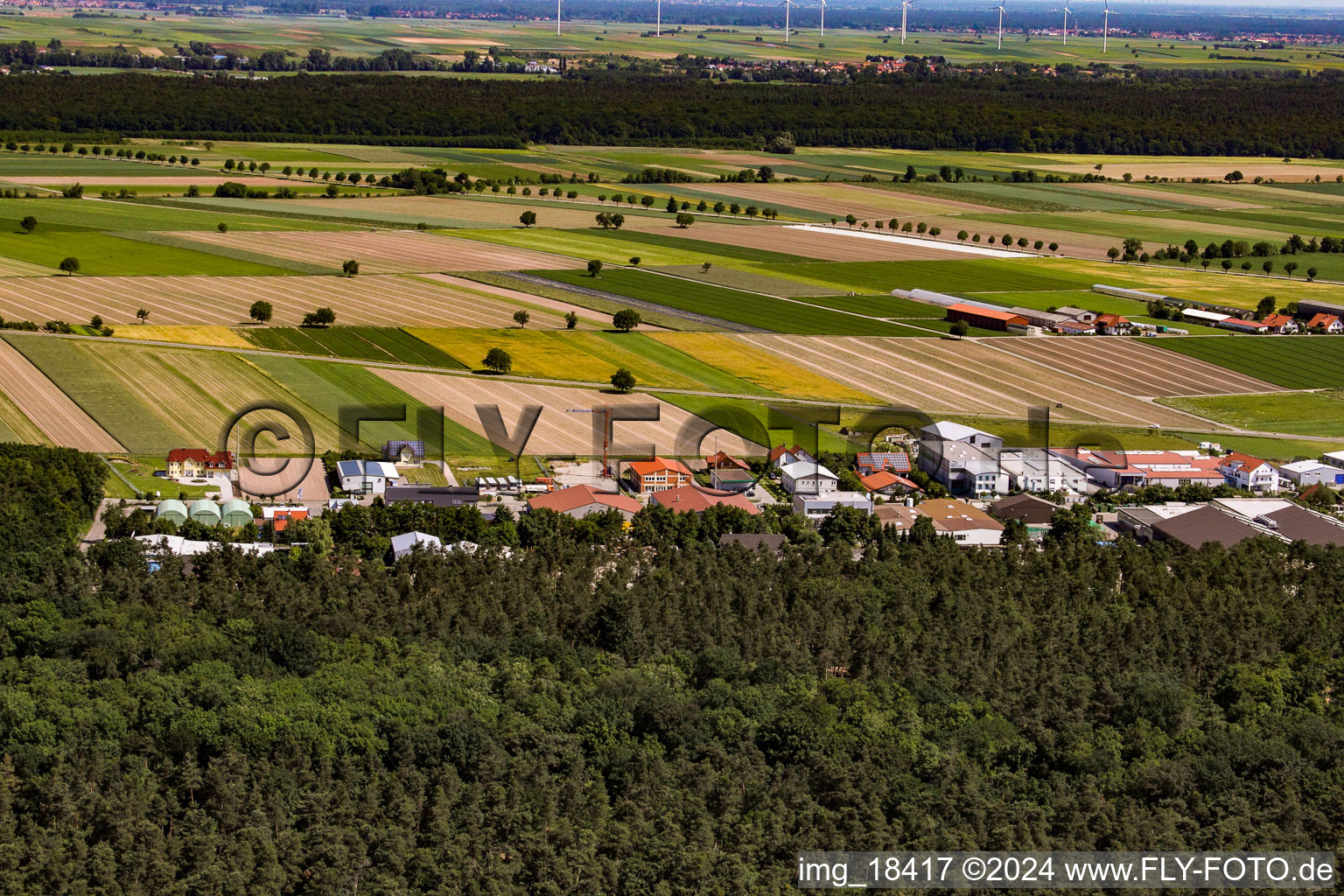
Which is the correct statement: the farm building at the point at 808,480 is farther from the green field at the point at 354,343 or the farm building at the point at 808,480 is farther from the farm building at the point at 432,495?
the green field at the point at 354,343

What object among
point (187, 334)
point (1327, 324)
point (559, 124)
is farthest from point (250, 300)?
point (559, 124)

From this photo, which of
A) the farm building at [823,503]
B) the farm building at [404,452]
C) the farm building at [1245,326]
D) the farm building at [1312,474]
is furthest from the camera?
the farm building at [1245,326]

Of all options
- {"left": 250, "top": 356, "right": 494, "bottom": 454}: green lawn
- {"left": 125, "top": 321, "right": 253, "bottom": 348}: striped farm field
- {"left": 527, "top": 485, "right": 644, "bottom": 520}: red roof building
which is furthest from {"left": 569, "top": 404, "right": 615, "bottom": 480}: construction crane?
{"left": 125, "top": 321, "right": 253, "bottom": 348}: striped farm field

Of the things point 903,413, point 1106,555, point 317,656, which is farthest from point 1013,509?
point 317,656

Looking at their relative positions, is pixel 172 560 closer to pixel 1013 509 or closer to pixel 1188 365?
pixel 1013 509

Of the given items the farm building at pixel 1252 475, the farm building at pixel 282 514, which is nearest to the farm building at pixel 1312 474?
the farm building at pixel 1252 475

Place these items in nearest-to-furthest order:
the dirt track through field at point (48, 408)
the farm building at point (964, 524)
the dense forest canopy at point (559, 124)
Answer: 1. the farm building at point (964, 524)
2. the dirt track through field at point (48, 408)
3. the dense forest canopy at point (559, 124)
